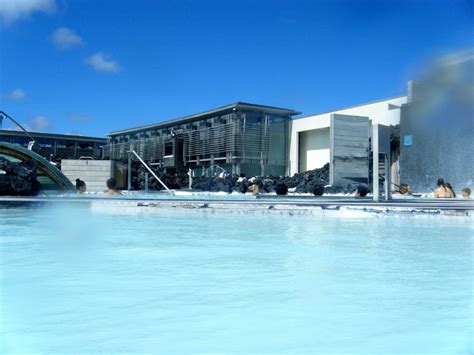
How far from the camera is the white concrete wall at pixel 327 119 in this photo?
19.5 m

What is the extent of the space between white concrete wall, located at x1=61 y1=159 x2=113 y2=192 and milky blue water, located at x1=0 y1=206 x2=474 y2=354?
16.6 meters

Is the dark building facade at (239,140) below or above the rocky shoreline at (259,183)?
above

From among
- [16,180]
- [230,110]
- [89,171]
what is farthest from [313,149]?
[16,180]

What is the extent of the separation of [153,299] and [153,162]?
33.9 meters

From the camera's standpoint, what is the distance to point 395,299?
176 cm

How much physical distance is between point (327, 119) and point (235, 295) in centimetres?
2303

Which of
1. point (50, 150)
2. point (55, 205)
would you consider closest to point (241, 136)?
point (50, 150)

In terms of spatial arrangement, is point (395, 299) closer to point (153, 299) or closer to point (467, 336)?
point (467, 336)

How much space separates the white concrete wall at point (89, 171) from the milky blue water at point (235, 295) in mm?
16609

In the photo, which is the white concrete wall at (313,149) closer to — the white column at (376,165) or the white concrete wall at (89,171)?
the white concrete wall at (89,171)

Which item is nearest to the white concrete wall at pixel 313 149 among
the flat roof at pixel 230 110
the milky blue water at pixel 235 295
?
the flat roof at pixel 230 110

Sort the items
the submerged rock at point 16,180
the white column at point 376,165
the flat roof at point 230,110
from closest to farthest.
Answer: the white column at point 376,165 → the submerged rock at point 16,180 → the flat roof at point 230,110

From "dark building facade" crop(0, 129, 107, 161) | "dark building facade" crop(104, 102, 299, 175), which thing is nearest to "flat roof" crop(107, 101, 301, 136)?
"dark building facade" crop(104, 102, 299, 175)

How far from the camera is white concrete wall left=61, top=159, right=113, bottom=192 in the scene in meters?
19.6
